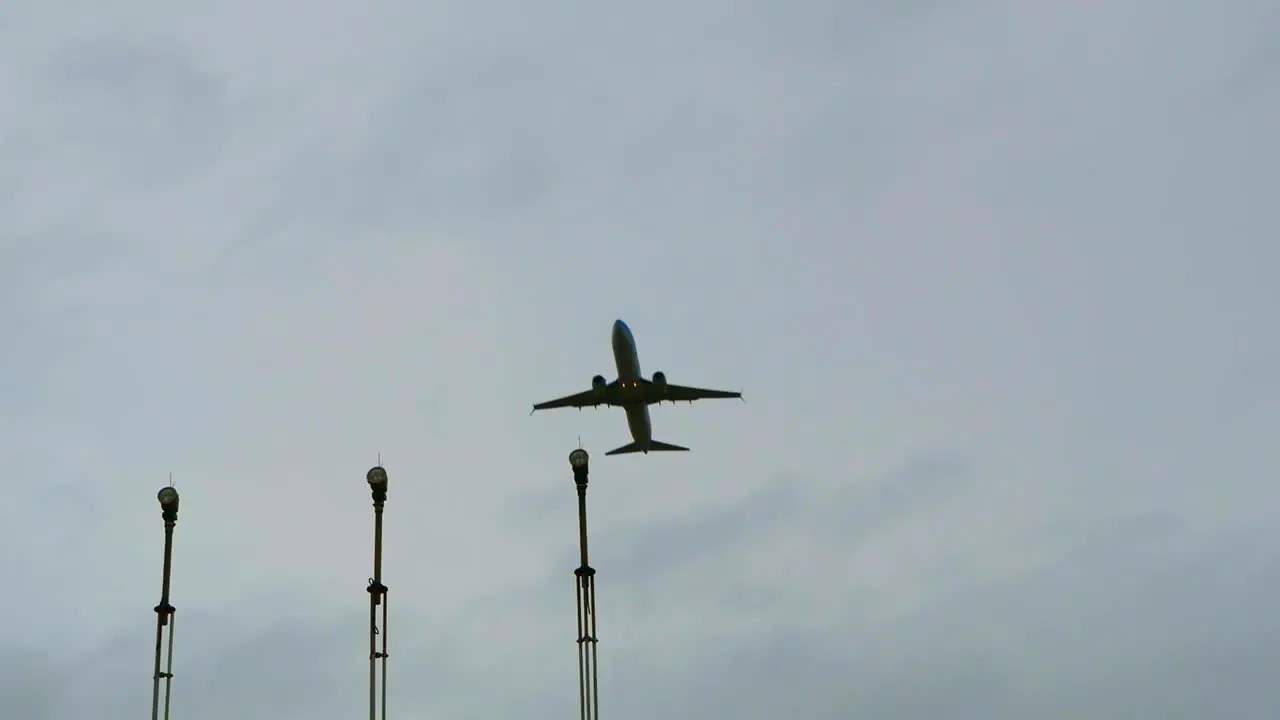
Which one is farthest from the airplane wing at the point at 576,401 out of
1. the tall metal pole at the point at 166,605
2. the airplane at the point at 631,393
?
the tall metal pole at the point at 166,605

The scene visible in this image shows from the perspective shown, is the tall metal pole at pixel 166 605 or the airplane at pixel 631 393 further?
the airplane at pixel 631 393

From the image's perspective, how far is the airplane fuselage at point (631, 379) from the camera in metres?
116

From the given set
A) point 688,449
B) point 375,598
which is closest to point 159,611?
point 375,598

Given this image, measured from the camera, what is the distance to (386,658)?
56.1 meters

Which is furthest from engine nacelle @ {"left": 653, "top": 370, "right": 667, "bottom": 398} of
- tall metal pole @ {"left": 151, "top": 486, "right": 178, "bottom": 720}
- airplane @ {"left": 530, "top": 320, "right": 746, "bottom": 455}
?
tall metal pole @ {"left": 151, "top": 486, "right": 178, "bottom": 720}

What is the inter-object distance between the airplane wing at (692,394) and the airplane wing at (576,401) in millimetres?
5115

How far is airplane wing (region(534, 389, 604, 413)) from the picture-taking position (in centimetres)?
12475

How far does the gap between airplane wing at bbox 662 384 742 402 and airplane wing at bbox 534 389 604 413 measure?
512cm

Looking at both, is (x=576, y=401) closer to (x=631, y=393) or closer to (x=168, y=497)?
(x=631, y=393)

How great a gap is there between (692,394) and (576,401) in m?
8.80

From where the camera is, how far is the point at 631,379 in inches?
4734

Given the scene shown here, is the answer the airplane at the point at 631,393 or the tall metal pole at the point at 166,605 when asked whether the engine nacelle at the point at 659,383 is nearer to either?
the airplane at the point at 631,393

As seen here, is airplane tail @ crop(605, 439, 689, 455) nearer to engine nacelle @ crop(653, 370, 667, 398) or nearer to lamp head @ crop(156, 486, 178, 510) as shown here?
engine nacelle @ crop(653, 370, 667, 398)

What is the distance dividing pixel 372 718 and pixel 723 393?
76.9 metres
